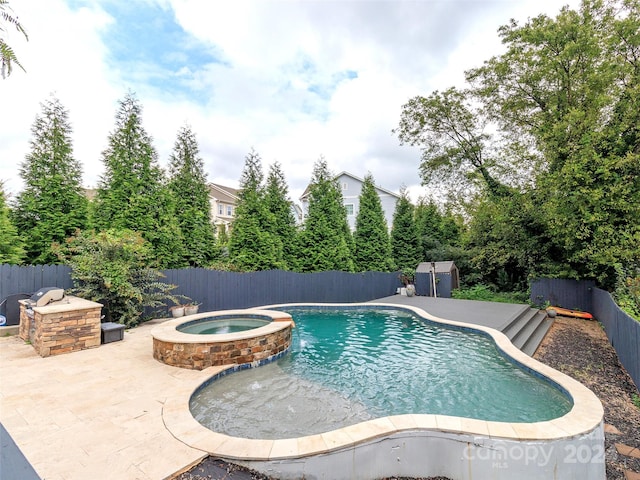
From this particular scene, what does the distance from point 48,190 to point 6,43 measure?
7568 millimetres

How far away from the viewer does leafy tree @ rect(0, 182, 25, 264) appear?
6887 millimetres

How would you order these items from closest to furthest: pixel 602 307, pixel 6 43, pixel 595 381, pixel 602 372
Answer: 1. pixel 6 43
2. pixel 595 381
3. pixel 602 372
4. pixel 602 307

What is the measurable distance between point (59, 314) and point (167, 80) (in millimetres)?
7672

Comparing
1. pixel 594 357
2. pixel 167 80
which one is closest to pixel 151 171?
pixel 167 80

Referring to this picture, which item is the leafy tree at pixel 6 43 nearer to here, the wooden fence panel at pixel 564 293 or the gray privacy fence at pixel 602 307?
the gray privacy fence at pixel 602 307

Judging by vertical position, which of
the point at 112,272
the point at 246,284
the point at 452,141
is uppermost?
the point at 452,141

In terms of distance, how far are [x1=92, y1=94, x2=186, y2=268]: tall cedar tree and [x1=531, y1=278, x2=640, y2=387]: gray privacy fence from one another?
33.6ft

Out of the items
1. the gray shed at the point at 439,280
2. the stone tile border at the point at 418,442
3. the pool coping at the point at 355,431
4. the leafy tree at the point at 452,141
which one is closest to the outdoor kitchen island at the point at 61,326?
the pool coping at the point at 355,431

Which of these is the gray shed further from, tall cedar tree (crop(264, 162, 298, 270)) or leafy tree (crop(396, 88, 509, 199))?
tall cedar tree (crop(264, 162, 298, 270))

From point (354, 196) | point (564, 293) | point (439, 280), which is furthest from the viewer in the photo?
point (354, 196)

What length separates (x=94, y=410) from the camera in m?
3.69

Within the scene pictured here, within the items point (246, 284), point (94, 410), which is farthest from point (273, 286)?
point (94, 410)

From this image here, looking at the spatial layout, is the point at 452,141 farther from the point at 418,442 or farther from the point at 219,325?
the point at 418,442

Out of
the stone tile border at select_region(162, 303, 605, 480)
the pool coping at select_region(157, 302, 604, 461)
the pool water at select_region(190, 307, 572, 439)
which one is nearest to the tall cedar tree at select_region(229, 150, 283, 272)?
the pool water at select_region(190, 307, 572, 439)
